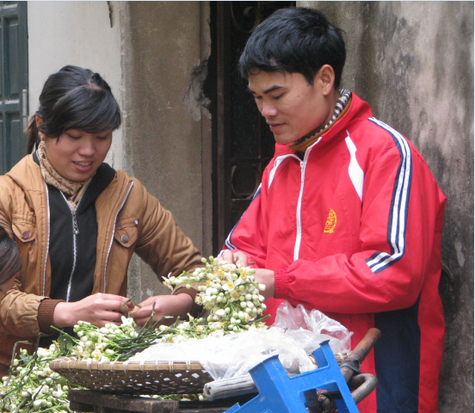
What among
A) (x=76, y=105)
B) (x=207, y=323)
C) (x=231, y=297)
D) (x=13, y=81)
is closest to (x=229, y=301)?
(x=231, y=297)

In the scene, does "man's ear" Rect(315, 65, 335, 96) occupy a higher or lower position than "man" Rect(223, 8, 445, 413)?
higher

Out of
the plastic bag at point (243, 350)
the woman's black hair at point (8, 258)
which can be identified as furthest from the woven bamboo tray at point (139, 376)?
the woman's black hair at point (8, 258)

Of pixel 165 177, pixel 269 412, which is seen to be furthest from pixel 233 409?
pixel 165 177

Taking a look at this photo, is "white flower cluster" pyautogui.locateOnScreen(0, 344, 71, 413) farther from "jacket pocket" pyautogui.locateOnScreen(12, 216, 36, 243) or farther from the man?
the man

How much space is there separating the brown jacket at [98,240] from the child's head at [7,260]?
143 mm

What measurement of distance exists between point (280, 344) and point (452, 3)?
1.54 m

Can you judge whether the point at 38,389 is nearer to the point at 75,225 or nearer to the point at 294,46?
the point at 75,225

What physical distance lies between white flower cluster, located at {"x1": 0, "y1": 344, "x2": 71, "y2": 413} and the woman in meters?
0.24

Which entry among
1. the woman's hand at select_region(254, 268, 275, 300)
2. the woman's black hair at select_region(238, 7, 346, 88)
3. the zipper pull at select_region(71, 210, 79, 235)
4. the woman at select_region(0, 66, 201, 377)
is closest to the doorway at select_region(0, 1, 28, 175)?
the woman at select_region(0, 66, 201, 377)

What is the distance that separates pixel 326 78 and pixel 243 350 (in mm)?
→ 1025

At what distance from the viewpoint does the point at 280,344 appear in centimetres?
174

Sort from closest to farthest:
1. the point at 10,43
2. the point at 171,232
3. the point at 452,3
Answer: the point at 452,3, the point at 171,232, the point at 10,43

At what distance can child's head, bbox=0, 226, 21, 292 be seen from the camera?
2.38m

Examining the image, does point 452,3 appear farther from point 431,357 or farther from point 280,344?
point 280,344
